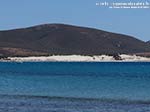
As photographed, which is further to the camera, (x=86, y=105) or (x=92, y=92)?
(x=92, y=92)

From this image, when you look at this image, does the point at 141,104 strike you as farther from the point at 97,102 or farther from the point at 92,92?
the point at 92,92

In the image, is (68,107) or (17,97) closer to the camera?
(68,107)

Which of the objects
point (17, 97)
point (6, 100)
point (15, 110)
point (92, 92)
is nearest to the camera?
point (15, 110)

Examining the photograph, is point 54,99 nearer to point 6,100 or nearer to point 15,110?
point 6,100

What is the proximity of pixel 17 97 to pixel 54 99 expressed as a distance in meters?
3.39

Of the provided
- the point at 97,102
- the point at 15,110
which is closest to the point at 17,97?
the point at 97,102

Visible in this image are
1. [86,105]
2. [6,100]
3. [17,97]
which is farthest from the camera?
[17,97]

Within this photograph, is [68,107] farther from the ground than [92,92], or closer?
farther from the ground

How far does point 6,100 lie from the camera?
155 feet

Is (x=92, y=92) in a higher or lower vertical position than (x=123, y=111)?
lower

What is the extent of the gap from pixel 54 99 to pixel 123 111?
10569 millimetres

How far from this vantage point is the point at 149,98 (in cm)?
5025


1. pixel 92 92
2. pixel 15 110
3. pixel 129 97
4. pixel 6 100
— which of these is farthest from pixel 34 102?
pixel 92 92

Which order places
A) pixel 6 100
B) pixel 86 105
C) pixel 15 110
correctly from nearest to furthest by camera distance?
pixel 15 110 → pixel 86 105 → pixel 6 100
